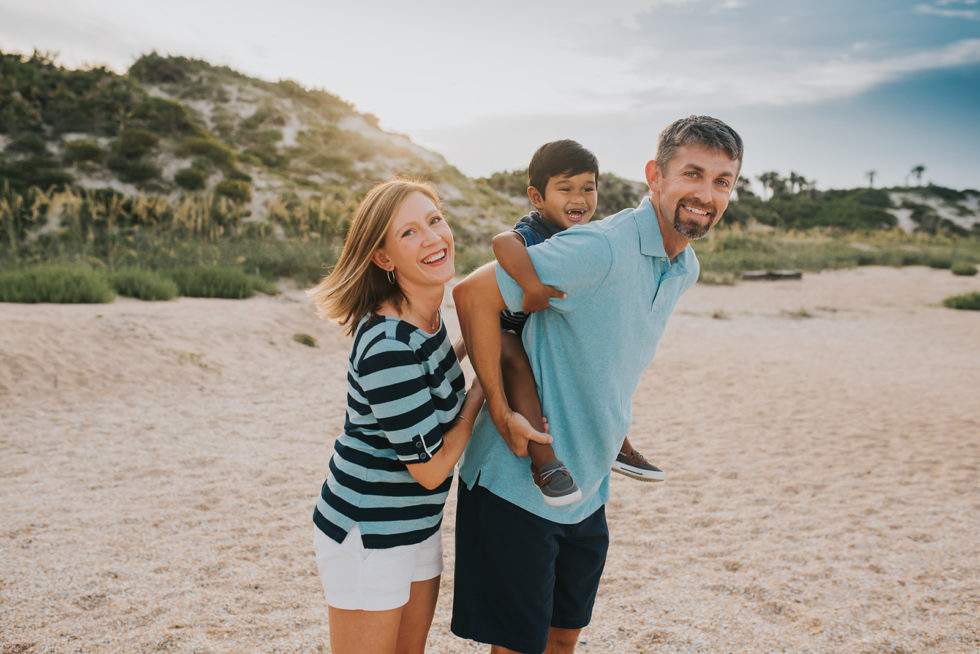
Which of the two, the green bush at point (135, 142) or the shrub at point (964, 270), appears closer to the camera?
the green bush at point (135, 142)

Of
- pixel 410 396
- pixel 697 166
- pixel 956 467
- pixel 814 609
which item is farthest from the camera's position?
pixel 956 467

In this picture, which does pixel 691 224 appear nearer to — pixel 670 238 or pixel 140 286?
pixel 670 238

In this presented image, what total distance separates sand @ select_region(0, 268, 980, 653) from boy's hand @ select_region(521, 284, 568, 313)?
2.22 metres

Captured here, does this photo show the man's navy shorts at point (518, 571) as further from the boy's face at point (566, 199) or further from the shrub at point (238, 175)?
the shrub at point (238, 175)

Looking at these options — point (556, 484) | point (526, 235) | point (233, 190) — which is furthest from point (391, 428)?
point (233, 190)

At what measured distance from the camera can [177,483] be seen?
15.5 ft

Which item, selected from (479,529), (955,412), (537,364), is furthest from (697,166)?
(955,412)

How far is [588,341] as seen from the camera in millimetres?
1643

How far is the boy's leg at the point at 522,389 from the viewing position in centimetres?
168

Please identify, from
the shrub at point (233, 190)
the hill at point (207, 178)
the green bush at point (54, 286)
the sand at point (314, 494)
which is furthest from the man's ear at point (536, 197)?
the shrub at point (233, 190)

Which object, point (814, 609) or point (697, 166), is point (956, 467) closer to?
point (814, 609)

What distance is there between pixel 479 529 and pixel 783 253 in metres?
27.8

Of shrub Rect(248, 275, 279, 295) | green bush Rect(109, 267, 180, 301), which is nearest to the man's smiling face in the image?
green bush Rect(109, 267, 180, 301)

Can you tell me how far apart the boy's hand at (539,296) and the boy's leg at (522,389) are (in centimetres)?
24
